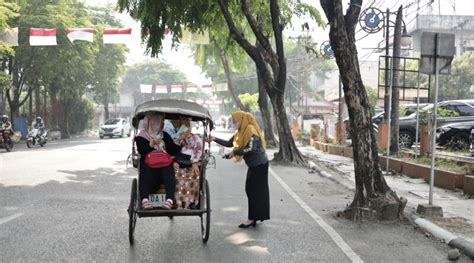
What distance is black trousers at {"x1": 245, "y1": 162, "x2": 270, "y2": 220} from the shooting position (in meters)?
7.44

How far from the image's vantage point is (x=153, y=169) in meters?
6.51

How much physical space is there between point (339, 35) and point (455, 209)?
365cm

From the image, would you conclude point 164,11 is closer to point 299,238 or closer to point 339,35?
point 339,35

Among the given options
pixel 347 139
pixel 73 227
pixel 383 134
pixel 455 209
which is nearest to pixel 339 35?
pixel 455 209

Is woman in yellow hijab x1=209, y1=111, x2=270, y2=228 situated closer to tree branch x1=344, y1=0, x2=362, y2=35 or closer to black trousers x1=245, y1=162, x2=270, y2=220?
black trousers x1=245, y1=162, x2=270, y2=220

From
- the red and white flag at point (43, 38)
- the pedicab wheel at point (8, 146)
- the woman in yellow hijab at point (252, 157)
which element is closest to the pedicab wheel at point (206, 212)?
the woman in yellow hijab at point (252, 157)

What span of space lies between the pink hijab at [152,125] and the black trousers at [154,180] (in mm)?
412

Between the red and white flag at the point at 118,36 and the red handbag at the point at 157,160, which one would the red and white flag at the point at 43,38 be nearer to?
the red and white flag at the point at 118,36

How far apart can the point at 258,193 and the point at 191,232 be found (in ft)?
3.57

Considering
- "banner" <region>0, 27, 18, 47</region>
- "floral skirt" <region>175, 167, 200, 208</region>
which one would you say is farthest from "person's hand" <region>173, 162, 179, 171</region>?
"banner" <region>0, 27, 18, 47</region>

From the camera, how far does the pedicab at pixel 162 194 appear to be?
20.5ft

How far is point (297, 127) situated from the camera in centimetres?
3841

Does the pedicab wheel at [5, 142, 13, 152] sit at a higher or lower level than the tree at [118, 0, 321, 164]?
lower

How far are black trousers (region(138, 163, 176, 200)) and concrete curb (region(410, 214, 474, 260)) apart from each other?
3450 millimetres
